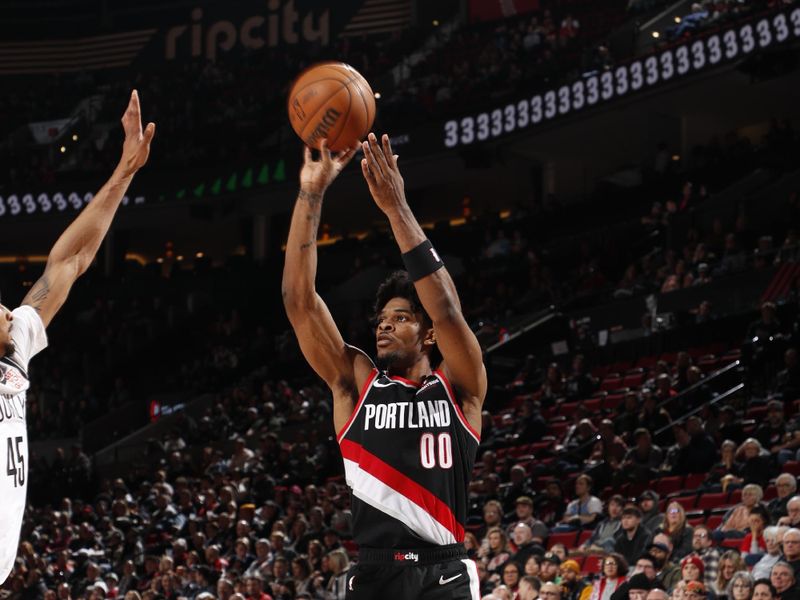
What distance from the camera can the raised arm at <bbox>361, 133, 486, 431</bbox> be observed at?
15.8ft

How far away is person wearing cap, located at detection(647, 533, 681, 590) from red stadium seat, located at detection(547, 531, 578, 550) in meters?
2.09

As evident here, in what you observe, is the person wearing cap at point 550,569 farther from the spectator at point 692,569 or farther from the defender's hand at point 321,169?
the defender's hand at point 321,169

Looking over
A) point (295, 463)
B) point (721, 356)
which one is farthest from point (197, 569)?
point (721, 356)

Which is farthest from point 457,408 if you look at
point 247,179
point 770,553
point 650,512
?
point 247,179

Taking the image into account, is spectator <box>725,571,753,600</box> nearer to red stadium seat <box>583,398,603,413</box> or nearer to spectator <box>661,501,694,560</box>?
spectator <box>661,501,694,560</box>

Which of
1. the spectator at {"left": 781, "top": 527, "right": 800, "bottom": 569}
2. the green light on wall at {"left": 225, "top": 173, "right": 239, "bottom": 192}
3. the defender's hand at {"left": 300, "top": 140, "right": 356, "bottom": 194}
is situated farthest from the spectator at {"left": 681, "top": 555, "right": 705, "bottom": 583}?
the green light on wall at {"left": 225, "top": 173, "right": 239, "bottom": 192}

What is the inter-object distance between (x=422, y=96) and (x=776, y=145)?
8.77m

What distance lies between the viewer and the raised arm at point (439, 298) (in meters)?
4.80

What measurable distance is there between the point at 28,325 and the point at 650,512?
850cm

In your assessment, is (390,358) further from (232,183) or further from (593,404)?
(232,183)

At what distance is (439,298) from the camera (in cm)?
479

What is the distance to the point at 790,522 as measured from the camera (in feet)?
33.1

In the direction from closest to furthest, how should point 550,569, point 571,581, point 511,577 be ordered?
point 571,581 < point 550,569 < point 511,577

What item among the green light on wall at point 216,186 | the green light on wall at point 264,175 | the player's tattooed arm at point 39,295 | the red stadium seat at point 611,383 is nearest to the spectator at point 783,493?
the red stadium seat at point 611,383
